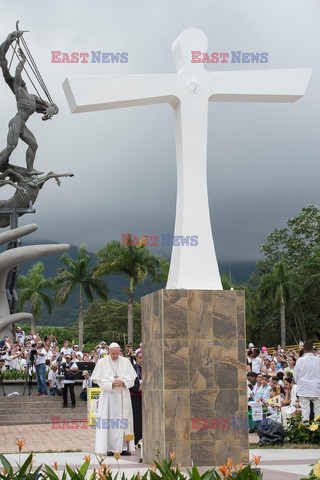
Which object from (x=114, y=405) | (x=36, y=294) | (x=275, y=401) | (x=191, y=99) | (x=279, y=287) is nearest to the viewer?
(x=191, y=99)

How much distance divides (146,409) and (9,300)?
26.5m

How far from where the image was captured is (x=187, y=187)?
10375 millimetres

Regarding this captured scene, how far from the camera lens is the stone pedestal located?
389 inches

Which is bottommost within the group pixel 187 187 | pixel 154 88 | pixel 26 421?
pixel 26 421

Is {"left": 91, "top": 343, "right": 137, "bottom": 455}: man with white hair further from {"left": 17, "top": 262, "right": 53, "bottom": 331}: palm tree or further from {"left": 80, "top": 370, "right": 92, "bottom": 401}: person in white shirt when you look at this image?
{"left": 17, "top": 262, "right": 53, "bottom": 331}: palm tree

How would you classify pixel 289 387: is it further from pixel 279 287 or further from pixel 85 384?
pixel 279 287

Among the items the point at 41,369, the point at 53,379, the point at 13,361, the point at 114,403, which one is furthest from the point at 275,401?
the point at 13,361

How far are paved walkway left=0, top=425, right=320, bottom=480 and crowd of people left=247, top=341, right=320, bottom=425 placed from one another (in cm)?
99

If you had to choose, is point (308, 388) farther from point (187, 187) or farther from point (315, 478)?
point (315, 478)

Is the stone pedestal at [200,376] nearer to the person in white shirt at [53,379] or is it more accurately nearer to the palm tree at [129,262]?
the person in white shirt at [53,379]

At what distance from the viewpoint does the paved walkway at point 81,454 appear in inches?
380

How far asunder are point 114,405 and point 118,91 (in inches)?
197

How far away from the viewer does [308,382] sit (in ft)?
45.8

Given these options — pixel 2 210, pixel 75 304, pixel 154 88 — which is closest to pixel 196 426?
pixel 154 88
